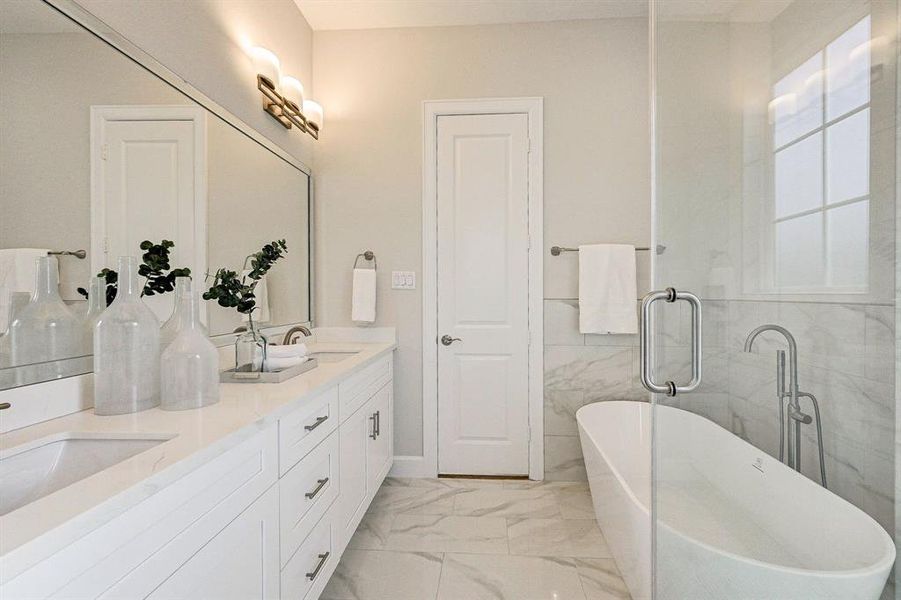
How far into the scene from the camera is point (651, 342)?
3.76 feet

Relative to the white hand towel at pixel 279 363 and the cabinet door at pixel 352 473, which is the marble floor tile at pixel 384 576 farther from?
the white hand towel at pixel 279 363

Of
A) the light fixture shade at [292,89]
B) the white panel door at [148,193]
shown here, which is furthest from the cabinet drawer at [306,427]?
the light fixture shade at [292,89]

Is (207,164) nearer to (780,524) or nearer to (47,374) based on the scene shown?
(47,374)

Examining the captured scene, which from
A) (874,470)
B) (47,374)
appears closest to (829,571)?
(874,470)

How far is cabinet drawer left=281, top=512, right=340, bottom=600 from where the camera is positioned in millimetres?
1224

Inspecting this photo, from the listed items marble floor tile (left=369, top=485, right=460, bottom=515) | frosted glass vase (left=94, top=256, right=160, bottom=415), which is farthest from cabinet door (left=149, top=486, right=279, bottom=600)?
marble floor tile (left=369, top=485, right=460, bottom=515)

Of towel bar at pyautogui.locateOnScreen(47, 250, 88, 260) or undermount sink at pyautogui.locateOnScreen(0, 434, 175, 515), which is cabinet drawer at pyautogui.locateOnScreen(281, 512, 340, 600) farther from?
towel bar at pyautogui.locateOnScreen(47, 250, 88, 260)

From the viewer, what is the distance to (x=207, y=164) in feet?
5.52

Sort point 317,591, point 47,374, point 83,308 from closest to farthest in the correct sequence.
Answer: point 47,374, point 83,308, point 317,591

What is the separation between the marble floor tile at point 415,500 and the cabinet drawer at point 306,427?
951 millimetres

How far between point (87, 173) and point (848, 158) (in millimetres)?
1657

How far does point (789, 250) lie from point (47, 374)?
1.62 metres

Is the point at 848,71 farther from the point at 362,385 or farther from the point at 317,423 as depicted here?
the point at 362,385

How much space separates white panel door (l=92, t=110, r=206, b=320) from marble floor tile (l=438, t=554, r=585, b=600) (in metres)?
1.46
